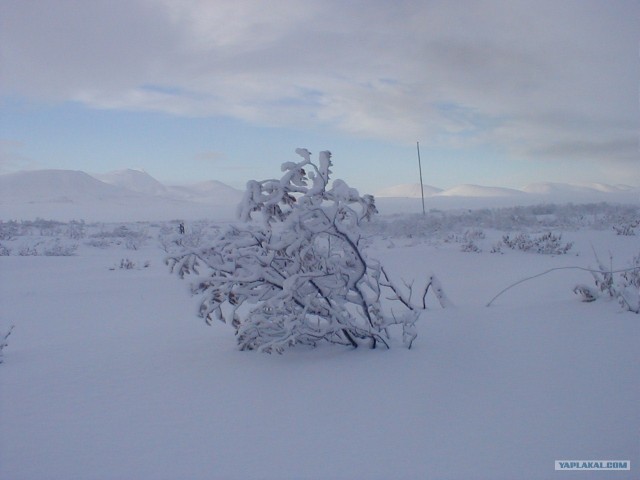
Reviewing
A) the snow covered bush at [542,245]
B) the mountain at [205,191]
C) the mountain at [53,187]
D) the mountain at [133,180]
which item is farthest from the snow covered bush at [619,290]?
the mountain at [133,180]

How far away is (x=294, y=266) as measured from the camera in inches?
163

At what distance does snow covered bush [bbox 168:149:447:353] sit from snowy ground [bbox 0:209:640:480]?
0.20 metres

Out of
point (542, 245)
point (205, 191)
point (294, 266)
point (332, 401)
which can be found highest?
point (205, 191)

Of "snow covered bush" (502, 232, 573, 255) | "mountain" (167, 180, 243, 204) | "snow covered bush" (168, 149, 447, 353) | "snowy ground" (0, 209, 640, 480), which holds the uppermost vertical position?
"mountain" (167, 180, 243, 204)

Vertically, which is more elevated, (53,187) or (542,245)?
(53,187)

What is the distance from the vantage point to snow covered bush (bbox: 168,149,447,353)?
12.7 feet

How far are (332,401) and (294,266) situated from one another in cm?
123

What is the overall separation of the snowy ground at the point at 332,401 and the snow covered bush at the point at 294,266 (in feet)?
0.64

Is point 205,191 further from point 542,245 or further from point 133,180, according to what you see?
point 542,245

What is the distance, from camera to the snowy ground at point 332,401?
2.46 meters

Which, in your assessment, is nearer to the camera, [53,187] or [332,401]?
[332,401]

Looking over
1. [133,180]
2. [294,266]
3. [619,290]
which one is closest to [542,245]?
[619,290]

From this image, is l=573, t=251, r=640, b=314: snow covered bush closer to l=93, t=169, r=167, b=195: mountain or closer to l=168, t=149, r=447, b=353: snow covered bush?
l=168, t=149, r=447, b=353: snow covered bush

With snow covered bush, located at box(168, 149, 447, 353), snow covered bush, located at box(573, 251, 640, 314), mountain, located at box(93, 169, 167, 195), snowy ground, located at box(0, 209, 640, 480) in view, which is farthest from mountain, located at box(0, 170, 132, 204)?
snow covered bush, located at box(573, 251, 640, 314)
